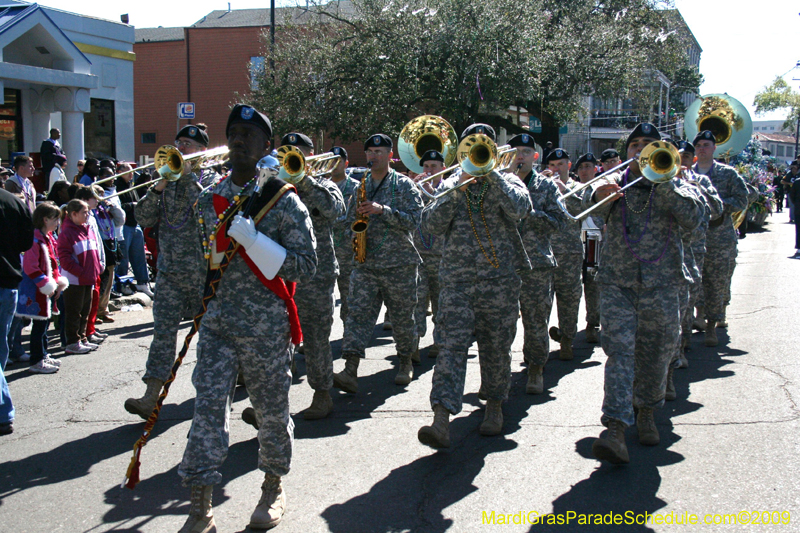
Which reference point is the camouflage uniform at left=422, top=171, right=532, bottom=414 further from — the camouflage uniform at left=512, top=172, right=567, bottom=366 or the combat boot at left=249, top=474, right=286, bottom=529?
the combat boot at left=249, top=474, right=286, bottom=529

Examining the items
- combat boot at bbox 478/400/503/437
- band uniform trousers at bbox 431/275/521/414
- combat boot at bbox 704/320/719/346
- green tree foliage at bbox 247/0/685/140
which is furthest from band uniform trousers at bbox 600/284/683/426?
green tree foliage at bbox 247/0/685/140

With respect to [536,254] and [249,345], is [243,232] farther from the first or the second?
[536,254]

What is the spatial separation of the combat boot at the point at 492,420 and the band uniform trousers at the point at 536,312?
1130 mm

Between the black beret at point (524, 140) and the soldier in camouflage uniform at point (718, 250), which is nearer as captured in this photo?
the black beret at point (524, 140)

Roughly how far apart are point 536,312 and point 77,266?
4.90 metres

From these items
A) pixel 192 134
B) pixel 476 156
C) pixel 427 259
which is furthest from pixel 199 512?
pixel 427 259

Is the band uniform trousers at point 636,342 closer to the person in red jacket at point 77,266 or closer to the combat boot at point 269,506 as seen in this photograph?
the combat boot at point 269,506

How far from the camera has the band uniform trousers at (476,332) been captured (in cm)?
478

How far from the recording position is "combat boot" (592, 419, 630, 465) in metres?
4.40

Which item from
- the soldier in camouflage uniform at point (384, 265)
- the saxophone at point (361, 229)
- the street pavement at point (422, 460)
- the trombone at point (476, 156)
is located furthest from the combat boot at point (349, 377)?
the trombone at point (476, 156)

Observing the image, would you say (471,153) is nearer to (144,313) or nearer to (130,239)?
(144,313)

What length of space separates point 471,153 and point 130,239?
778cm

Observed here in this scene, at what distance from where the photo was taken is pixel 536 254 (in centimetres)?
640

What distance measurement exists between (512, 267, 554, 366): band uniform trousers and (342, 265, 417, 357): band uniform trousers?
1.02 metres
